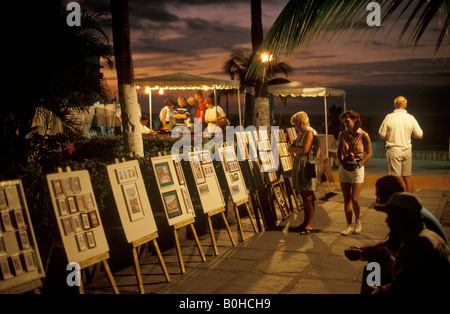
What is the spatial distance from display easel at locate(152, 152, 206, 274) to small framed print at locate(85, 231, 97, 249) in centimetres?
125

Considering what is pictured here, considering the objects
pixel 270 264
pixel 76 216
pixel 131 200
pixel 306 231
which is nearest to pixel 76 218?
pixel 76 216

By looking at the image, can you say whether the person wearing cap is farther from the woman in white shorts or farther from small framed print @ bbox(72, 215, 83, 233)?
the woman in white shorts

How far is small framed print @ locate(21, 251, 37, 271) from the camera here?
4086 millimetres

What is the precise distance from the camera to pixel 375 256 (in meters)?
3.38

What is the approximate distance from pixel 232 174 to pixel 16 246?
13.3ft

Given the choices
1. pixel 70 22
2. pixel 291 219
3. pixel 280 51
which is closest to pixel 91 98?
pixel 70 22

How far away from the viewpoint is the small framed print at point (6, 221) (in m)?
4.02

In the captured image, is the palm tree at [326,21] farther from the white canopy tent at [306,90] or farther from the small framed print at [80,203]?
the white canopy tent at [306,90]

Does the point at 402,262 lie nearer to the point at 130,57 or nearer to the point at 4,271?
the point at 4,271

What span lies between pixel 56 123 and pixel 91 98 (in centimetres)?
285

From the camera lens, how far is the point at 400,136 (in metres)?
8.71

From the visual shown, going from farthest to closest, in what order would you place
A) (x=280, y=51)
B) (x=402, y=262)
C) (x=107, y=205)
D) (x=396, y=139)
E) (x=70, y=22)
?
1. (x=396, y=139)
2. (x=70, y=22)
3. (x=107, y=205)
4. (x=280, y=51)
5. (x=402, y=262)

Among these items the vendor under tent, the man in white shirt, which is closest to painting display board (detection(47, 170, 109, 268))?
the man in white shirt
